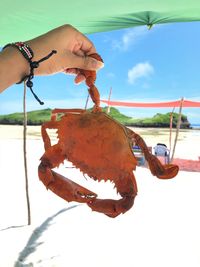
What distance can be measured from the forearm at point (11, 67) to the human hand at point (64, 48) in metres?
0.07

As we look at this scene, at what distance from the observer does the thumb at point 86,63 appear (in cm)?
144

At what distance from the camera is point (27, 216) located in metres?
4.86

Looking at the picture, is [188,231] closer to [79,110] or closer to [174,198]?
[174,198]

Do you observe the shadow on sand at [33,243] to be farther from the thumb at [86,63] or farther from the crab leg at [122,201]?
the crab leg at [122,201]

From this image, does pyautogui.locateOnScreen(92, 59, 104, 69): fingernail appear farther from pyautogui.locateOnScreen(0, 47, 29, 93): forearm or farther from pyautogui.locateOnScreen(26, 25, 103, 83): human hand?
pyautogui.locateOnScreen(0, 47, 29, 93): forearm

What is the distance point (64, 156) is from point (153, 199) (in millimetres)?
5044

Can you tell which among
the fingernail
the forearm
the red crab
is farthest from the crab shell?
the forearm

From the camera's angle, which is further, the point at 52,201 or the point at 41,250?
the point at 52,201

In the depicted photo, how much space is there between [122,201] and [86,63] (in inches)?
26.7

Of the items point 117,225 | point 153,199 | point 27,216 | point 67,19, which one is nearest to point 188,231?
point 117,225

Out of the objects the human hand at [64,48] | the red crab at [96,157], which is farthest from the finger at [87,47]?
the red crab at [96,157]

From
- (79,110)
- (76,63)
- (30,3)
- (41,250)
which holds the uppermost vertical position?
(30,3)

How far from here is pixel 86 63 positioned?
150 cm

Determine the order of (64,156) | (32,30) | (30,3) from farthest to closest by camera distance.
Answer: (32,30), (30,3), (64,156)
